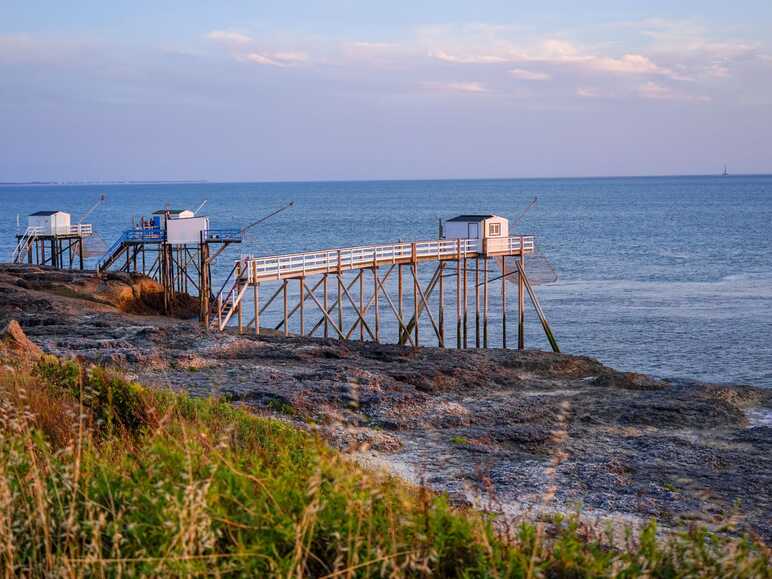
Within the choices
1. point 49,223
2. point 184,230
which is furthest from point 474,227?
point 49,223

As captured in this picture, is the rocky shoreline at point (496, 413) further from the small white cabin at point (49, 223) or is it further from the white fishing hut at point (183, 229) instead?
the small white cabin at point (49, 223)

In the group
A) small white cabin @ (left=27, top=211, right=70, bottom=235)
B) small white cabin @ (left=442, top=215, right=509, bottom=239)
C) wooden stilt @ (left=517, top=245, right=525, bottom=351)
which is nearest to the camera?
wooden stilt @ (left=517, top=245, right=525, bottom=351)

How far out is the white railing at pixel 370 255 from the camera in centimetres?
3045

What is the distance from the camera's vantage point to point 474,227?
3831 centimetres

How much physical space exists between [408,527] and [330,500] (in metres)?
0.57

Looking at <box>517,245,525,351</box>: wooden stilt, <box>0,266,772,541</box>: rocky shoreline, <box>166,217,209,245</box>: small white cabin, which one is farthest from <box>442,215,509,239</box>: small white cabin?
<box>166,217,209,245</box>: small white cabin

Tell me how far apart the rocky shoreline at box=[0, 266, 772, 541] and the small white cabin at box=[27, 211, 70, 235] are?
1051 inches

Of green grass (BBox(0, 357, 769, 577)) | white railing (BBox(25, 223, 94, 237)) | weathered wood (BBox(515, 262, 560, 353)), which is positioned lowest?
weathered wood (BBox(515, 262, 560, 353))

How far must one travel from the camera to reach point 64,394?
1082 centimetres

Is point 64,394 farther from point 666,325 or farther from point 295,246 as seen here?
point 295,246

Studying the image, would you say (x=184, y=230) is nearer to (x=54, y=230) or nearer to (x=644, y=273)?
(x=54, y=230)

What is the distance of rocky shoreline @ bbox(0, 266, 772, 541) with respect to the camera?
12758mm

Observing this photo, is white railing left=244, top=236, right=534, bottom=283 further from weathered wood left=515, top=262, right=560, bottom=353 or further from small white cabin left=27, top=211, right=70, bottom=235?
small white cabin left=27, top=211, right=70, bottom=235

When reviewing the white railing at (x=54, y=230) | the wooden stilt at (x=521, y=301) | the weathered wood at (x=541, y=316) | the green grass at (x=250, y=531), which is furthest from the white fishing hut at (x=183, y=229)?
the green grass at (x=250, y=531)
